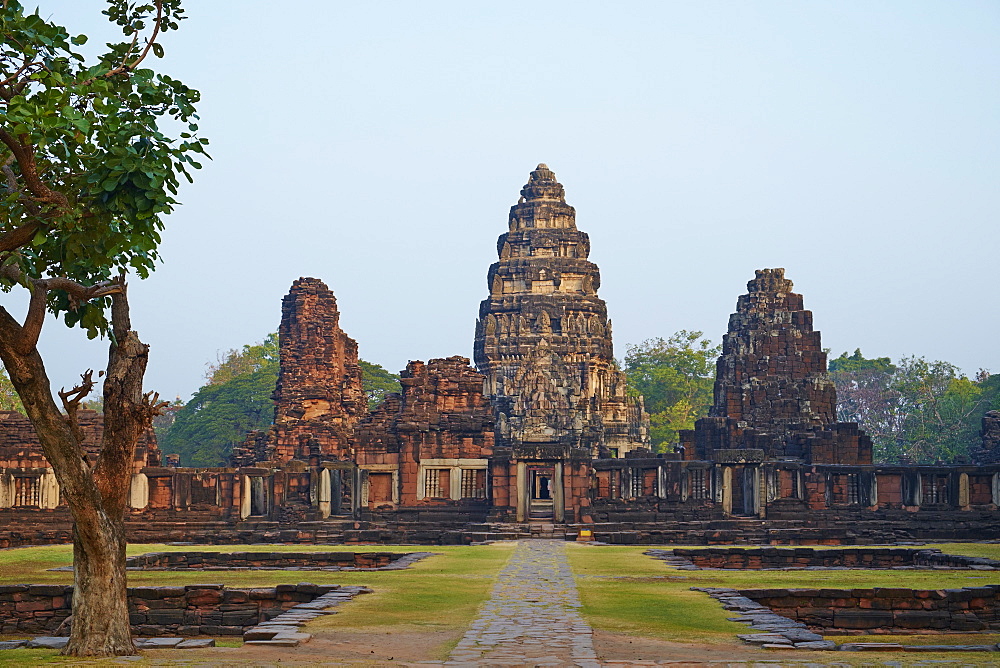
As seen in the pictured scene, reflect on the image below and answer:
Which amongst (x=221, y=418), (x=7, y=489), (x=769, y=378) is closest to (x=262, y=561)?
(x=7, y=489)

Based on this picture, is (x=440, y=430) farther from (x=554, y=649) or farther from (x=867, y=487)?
(x=554, y=649)

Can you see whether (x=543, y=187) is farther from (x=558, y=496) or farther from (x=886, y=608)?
(x=886, y=608)

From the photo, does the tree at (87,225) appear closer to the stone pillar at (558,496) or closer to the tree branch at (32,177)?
the tree branch at (32,177)

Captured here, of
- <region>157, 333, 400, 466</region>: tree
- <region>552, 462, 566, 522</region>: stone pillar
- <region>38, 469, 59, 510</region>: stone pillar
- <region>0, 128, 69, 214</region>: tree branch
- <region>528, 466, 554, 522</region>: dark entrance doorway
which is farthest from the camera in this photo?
<region>157, 333, 400, 466</region>: tree

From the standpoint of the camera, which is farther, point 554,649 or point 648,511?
point 648,511

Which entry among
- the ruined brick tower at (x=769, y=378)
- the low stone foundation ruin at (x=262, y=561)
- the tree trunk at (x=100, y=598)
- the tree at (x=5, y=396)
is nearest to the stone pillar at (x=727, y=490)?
the ruined brick tower at (x=769, y=378)

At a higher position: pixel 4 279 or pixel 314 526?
pixel 4 279

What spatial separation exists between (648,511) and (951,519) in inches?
343

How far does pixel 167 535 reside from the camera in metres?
Answer: 33.5

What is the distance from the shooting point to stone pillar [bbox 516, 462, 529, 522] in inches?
1447

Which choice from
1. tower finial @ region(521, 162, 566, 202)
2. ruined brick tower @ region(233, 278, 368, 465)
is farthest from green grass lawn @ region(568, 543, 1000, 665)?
tower finial @ region(521, 162, 566, 202)

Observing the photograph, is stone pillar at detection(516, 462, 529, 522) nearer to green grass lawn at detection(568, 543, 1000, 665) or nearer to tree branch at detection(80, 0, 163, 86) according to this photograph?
green grass lawn at detection(568, 543, 1000, 665)

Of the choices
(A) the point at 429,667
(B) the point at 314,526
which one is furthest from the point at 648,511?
(A) the point at 429,667

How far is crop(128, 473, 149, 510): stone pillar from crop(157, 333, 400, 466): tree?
38067mm
